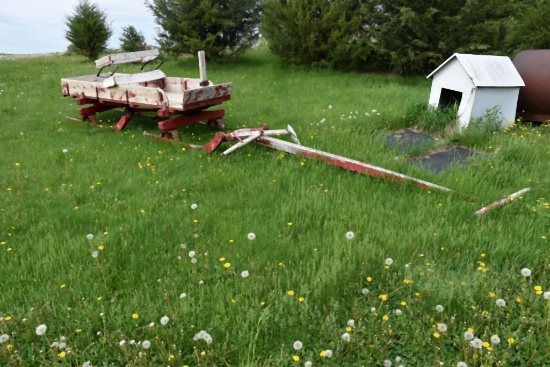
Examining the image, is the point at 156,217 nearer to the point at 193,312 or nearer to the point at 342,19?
the point at 193,312

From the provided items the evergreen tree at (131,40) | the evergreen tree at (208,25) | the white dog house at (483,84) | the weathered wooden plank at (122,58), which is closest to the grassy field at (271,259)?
the white dog house at (483,84)

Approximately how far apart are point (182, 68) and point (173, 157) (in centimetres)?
1045

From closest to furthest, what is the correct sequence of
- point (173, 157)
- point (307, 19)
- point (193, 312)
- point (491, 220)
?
point (193, 312) → point (491, 220) → point (173, 157) → point (307, 19)

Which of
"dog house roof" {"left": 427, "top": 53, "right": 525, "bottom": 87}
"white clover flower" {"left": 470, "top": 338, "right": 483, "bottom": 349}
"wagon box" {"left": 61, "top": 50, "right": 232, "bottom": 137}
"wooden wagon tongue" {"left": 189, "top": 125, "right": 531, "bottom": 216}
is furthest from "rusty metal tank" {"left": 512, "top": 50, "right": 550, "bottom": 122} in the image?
"white clover flower" {"left": 470, "top": 338, "right": 483, "bottom": 349}

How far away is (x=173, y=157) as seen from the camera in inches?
236

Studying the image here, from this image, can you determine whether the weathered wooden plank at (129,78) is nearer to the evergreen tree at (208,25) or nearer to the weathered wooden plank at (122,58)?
the weathered wooden plank at (122,58)

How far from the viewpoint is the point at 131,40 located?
20234mm

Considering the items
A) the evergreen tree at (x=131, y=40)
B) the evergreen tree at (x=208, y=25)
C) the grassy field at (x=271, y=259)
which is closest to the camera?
the grassy field at (x=271, y=259)

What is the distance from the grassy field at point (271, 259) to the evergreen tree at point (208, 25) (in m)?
9.74

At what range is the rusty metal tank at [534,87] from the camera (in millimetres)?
7059

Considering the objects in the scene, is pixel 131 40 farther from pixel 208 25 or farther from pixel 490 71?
pixel 490 71

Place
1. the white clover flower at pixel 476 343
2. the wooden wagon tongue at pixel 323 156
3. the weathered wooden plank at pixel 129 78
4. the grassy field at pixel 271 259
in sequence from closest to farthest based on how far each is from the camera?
the white clover flower at pixel 476 343
the grassy field at pixel 271 259
the wooden wagon tongue at pixel 323 156
the weathered wooden plank at pixel 129 78

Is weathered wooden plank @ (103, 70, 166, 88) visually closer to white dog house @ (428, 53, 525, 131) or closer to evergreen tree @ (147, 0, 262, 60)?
white dog house @ (428, 53, 525, 131)

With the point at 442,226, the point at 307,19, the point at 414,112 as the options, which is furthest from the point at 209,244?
the point at 307,19
